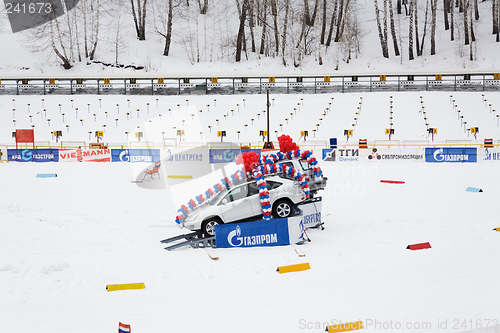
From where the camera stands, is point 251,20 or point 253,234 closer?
point 253,234

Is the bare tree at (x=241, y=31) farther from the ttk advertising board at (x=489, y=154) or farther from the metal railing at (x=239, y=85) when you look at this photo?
the ttk advertising board at (x=489, y=154)

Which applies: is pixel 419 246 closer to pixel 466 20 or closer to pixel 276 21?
pixel 276 21

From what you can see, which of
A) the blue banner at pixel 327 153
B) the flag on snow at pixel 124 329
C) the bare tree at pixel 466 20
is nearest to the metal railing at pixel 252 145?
the blue banner at pixel 327 153

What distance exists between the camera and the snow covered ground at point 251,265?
23.6ft

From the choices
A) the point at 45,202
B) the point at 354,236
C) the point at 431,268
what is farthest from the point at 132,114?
the point at 431,268

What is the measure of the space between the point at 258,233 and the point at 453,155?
17.3m

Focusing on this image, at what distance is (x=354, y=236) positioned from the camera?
37.6 ft

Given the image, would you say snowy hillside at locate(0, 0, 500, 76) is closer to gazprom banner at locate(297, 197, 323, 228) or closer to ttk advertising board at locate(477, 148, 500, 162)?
ttk advertising board at locate(477, 148, 500, 162)

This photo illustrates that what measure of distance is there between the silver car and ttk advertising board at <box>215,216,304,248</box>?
652mm

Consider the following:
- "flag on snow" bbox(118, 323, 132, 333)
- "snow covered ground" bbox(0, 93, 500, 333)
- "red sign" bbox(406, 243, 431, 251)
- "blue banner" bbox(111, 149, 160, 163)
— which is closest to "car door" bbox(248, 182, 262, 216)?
"snow covered ground" bbox(0, 93, 500, 333)

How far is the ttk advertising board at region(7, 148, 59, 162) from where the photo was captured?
1035 inches

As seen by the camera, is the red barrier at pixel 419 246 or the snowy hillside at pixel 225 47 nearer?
the red barrier at pixel 419 246

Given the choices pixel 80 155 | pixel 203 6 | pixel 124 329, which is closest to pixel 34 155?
pixel 80 155

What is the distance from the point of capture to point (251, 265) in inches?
377
